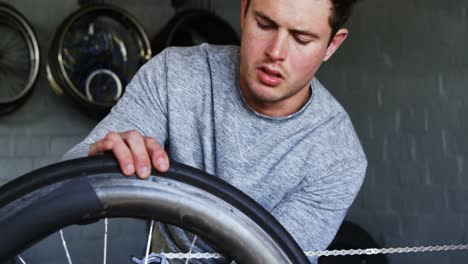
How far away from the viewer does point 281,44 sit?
1.41 metres

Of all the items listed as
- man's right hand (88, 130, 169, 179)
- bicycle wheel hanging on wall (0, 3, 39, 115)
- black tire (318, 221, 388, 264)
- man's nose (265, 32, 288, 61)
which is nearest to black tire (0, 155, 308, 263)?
man's right hand (88, 130, 169, 179)

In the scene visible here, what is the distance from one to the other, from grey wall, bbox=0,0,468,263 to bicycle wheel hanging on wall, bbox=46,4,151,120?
10.3 inches

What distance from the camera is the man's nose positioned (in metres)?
1.40

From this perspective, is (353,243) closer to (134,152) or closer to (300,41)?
(300,41)

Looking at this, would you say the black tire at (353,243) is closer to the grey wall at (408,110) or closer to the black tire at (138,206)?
the grey wall at (408,110)

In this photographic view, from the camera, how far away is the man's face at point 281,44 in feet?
4.59

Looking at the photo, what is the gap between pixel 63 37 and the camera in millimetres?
3645

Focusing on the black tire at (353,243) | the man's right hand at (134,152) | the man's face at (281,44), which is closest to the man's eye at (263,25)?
the man's face at (281,44)

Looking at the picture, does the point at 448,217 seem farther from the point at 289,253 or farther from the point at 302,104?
the point at 289,253

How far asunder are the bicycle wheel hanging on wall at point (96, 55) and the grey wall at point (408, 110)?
262 millimetres

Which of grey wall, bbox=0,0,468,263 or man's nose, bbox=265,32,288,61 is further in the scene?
grey wall, bbox=0,0,468,263

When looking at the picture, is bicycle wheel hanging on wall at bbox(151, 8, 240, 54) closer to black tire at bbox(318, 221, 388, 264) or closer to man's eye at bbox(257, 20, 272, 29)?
black tire at bbox(318, 221, 388, 264)

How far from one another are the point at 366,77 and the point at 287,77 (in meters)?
2.80

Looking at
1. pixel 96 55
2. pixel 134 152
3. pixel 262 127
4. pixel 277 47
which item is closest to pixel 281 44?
pixel 277 47
